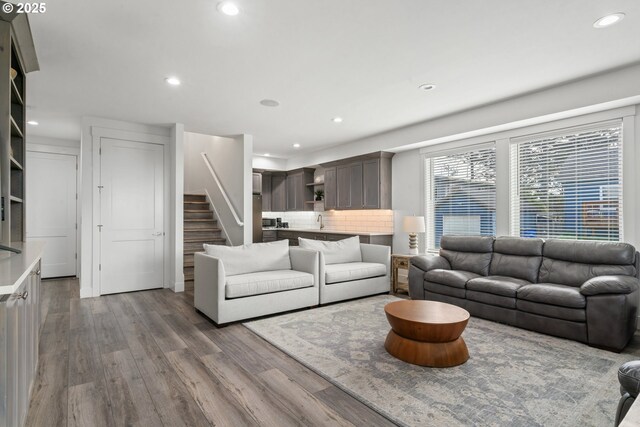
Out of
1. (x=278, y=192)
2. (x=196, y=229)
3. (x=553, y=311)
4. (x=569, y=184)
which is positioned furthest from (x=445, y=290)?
(x=278, y=192)

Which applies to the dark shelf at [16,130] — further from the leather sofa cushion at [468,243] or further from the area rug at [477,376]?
the leather sofa cushion at [468,243]

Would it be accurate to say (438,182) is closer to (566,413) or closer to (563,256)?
(563,256)

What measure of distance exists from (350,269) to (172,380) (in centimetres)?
278

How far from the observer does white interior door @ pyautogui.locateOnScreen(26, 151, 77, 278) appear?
247 inches

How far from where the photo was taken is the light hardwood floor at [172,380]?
6.85 feet

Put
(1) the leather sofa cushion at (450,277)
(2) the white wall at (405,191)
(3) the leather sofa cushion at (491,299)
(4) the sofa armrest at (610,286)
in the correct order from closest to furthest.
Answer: (4) the sofa armrest at (610,286) → (3) the leather sofa cushion at (491,299) → (1) the leather sofa cushion at (450,277) → (2) the white wall at (405,191)

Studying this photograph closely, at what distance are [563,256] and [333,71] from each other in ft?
10.8

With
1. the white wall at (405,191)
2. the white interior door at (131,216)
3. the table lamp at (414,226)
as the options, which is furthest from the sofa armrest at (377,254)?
the white interior door at (131,216)

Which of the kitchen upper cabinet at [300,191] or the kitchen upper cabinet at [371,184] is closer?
the kitchen upper cabinet at [371,184]

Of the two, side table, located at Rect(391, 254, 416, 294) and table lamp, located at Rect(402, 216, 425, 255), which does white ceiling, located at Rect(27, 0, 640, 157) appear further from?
side table, located at Rect(391, 254, 416, 294)

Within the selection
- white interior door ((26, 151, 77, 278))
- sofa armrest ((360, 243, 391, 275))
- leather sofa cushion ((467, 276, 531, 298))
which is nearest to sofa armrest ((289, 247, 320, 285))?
sofa armrest ((360, 243, 391, 275))

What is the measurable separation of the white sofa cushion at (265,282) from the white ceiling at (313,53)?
2209 millimetres

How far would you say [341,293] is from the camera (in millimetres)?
4699

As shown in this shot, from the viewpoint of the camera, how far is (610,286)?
3084mm
